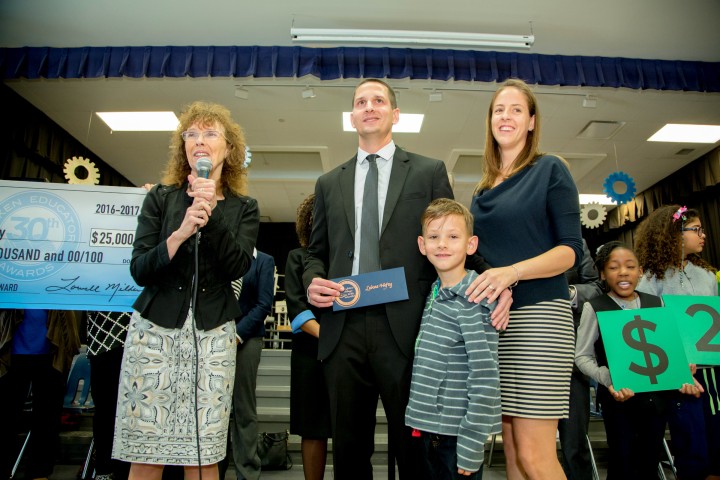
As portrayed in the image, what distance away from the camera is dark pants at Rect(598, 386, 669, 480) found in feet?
7.35

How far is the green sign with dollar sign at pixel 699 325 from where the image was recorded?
7.98ft

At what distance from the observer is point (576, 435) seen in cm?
255

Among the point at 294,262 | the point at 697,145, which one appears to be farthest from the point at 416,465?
the point at 697,145

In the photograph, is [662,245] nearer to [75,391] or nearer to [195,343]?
[195,343]

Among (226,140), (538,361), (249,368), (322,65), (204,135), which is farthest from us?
(322,65)

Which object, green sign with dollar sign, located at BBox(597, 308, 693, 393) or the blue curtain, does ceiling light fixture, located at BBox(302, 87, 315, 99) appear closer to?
the blue curtain

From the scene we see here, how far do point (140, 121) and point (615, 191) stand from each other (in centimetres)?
656

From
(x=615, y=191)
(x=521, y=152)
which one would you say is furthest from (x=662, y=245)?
(x=615, y=191)

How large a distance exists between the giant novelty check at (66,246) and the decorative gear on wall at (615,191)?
5.57 m

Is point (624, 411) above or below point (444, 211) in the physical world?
below

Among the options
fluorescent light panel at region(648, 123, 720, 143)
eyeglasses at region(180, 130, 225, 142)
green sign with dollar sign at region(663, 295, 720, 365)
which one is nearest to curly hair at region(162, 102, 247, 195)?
eyeglasses at region(180, 130, 225, 142)

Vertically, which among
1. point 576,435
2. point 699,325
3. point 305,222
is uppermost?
point 305,222

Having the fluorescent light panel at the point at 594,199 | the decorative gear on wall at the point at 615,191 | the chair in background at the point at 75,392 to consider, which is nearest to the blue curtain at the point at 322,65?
the decorative gear on wall at the point at 615,191

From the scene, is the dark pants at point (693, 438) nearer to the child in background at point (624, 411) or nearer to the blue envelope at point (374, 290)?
the child in background at point (624, 411)
